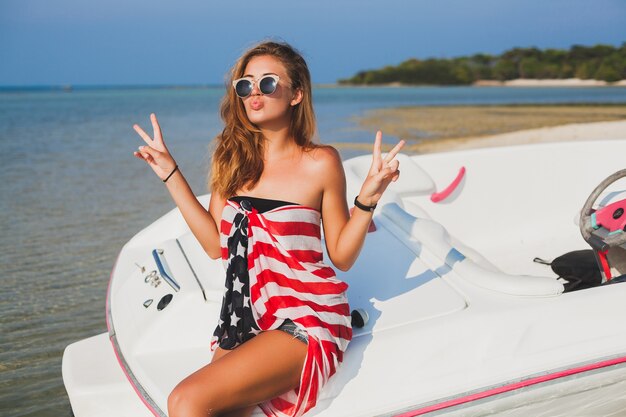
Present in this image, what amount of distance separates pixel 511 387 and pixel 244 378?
79 cm

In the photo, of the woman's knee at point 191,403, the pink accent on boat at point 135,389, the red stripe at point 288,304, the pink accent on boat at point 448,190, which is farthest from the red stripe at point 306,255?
the pink accent on boat at point 448,190

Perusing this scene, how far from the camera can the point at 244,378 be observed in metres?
1.62

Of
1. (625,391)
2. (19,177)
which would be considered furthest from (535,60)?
(625,391)

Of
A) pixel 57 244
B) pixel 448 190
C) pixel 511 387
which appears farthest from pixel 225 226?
pixel 57 244

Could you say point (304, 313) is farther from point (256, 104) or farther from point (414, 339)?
point (256, 104)

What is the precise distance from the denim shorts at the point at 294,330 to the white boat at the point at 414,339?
18cm

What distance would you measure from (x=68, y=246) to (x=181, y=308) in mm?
3516

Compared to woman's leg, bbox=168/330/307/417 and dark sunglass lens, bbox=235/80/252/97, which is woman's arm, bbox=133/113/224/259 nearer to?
dark sunglass lens, bbox=235/80/252/97

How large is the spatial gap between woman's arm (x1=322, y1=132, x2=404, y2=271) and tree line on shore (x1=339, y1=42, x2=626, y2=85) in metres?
51.8

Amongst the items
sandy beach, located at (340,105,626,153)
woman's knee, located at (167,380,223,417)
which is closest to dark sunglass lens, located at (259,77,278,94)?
woman's knee, located at (167,380,223,417)

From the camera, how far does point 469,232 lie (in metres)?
3.67

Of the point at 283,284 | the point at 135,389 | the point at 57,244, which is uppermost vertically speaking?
the point at 283,284

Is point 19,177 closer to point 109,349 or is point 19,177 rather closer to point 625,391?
point 109,349

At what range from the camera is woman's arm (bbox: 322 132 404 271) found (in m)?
1.75
